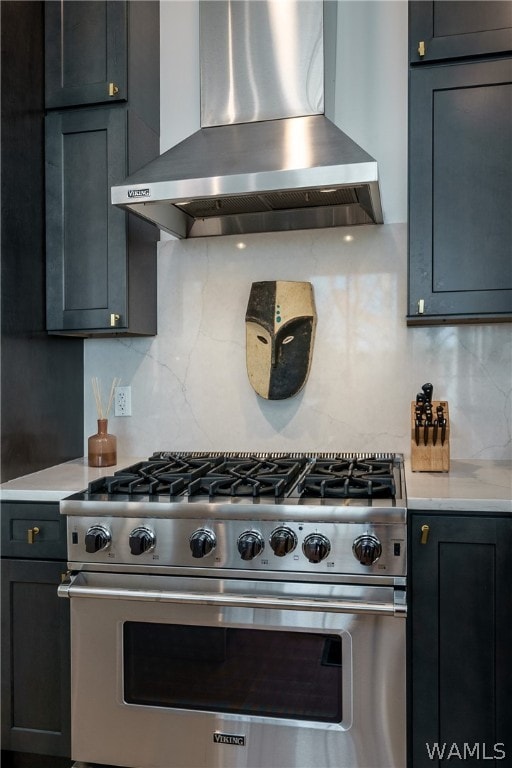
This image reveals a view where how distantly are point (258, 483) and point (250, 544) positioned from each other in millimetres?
197

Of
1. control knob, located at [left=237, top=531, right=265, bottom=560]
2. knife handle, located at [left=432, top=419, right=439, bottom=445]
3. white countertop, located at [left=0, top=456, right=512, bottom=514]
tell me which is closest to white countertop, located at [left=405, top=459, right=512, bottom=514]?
white countertop, located at [left=0, top=456, right=512, bottom=514]

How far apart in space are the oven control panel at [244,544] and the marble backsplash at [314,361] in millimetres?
760

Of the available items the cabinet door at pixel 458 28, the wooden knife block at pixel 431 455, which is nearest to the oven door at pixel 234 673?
the wooden knife block at pixel 431 455

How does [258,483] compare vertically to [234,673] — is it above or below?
above

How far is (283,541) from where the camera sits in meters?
1.67

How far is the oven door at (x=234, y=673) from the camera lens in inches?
65.8

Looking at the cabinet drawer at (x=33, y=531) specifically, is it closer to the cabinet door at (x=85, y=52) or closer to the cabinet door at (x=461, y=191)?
→ the cabinet door at (x=461, y=191)

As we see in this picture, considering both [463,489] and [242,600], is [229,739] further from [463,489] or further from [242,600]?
[463,489]

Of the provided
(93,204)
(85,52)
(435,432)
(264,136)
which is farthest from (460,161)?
(85,52)

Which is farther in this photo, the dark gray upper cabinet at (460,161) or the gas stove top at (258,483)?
the dark gray upper cabinet at (460,161)

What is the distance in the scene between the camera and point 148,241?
98.3 inches

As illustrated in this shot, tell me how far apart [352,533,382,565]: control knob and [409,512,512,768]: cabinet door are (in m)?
0.12

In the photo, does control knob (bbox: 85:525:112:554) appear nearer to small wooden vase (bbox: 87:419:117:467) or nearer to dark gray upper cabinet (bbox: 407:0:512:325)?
small wooden vase (bbox: 87:419:117:467)

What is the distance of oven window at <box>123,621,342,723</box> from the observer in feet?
5.57
